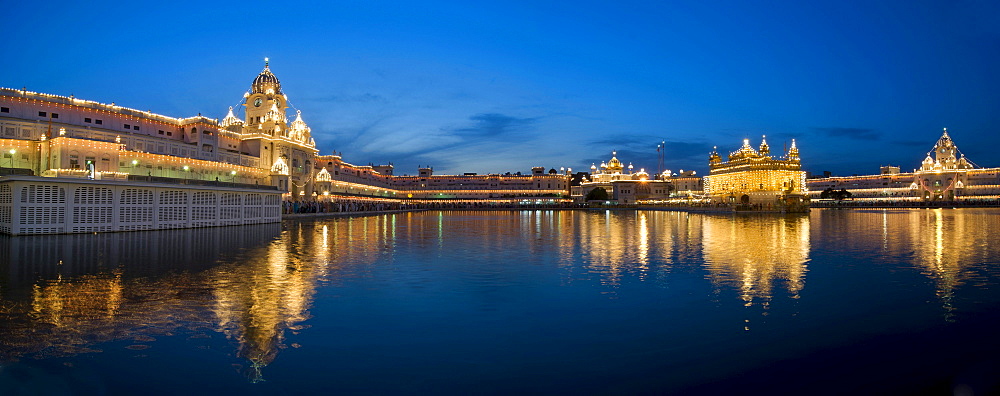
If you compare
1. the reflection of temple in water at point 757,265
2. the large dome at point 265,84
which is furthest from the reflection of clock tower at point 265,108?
the reflection of temple in water at point 757,265

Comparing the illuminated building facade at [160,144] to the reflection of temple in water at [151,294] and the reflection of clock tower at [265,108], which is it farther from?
the reflection of temple in water at [151,294]

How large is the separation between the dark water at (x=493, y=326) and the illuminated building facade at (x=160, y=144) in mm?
16169

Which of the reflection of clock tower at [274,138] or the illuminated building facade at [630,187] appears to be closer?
the reflection of clock tower at [274,138]

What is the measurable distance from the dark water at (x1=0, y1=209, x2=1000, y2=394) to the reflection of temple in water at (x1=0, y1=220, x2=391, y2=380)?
5cm

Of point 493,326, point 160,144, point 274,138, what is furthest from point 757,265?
point 274,138

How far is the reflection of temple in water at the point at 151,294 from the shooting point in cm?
644

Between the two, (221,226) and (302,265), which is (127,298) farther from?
(221,226)

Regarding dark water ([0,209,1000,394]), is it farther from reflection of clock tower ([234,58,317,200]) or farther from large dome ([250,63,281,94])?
large dome ([250,63,281,94])

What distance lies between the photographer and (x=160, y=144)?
44250mm

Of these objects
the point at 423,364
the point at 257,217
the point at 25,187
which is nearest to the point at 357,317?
the point at 423,364

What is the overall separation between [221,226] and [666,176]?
384ft

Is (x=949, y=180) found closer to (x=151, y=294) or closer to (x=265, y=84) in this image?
(x=265, y=84)

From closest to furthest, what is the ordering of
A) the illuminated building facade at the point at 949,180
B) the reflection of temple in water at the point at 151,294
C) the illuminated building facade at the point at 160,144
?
the reflection of temple in water at the point at 151,294 → the illuminated building facade at the point at 160,144 → the illuminated building facade at the point at 949,180

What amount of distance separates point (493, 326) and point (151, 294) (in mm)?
5773
